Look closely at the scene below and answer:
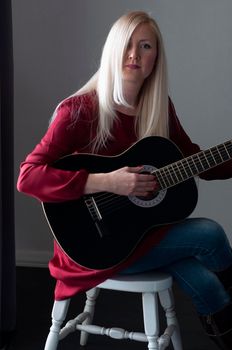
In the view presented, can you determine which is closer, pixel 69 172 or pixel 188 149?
pixel 69 172

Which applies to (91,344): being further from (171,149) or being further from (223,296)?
(171,149)

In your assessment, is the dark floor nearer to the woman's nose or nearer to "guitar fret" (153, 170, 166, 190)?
"guitar fret" (153, 170, 166, 190)

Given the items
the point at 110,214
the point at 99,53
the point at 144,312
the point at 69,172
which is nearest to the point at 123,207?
the point at 110,214

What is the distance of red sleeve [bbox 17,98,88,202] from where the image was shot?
134cm

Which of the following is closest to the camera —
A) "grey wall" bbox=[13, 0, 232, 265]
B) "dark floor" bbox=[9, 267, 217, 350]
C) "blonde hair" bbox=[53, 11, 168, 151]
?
"blonde hair" bbox=[53, 11, 168, 151]

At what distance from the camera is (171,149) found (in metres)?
1.42

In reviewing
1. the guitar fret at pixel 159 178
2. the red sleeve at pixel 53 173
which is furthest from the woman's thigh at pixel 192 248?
the red sleeve at pixel 53 173

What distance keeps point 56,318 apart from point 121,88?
0.64 metres

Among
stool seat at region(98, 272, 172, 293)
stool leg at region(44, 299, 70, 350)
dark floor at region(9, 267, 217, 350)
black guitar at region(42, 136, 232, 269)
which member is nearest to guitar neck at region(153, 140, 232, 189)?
black guitar at region(42, 136, 232, 269)

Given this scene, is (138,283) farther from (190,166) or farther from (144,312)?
(190,166)

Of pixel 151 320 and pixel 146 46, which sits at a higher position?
pixel 146 46

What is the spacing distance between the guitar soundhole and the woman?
0.04 feet

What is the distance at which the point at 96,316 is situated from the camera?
6.86 ft

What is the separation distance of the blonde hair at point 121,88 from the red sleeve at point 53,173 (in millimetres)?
98
